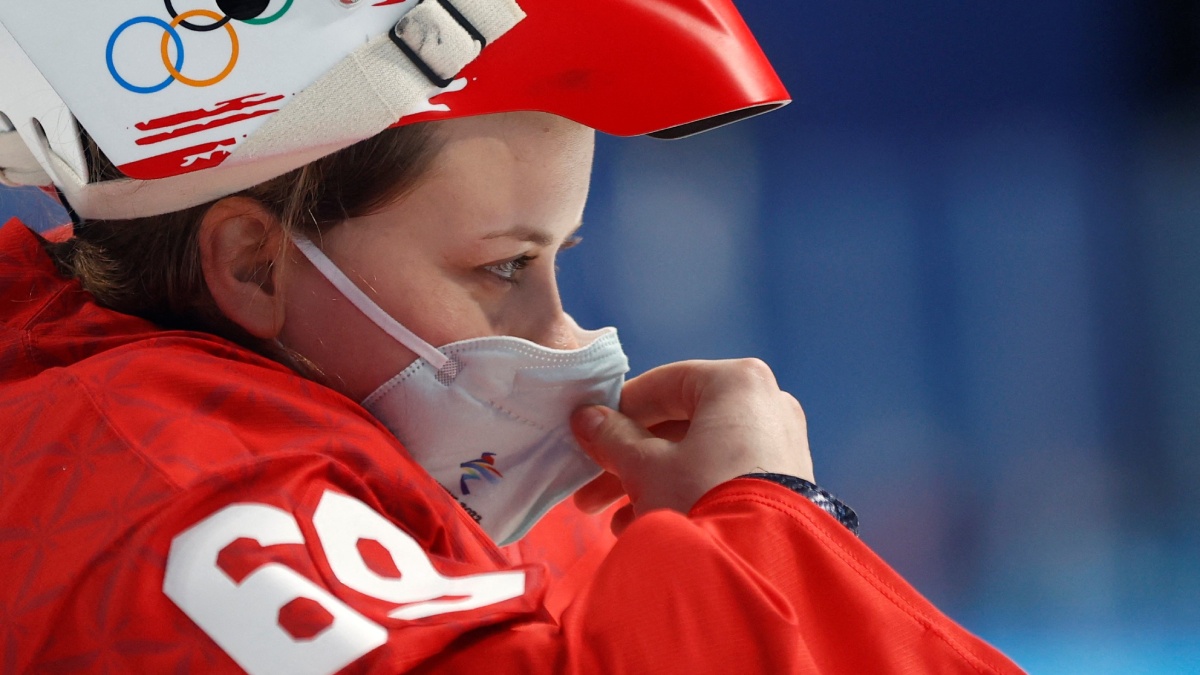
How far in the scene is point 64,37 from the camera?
0.64m

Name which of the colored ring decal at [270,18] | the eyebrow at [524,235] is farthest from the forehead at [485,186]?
the colored ring decal at [270,18]

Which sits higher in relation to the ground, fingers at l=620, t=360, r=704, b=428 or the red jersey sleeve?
the red jersey sleeve

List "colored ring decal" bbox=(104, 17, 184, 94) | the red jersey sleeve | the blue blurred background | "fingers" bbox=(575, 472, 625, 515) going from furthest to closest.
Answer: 1. the blue blurred background
2. "fingers" bbox=(575, 472, 625, 515)
3. "colored ring decal" bbox=(104, 17, 184, 94)
4. the red jersey sleeve

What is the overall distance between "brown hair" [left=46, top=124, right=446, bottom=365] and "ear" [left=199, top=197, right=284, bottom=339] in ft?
0.03

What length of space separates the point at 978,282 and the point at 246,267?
1.26 metres

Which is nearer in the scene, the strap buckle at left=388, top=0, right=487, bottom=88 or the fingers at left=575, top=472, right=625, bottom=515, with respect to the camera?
the strap buckle at left=388, top=0, right=487, bottom=88

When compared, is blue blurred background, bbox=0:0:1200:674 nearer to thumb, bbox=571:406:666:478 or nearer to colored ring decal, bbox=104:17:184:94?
thumb, bbox=571:406:666:478

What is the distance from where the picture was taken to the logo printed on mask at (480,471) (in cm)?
83

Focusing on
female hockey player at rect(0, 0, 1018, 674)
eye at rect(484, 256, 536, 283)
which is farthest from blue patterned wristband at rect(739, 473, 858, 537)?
eye at rect(484, 256, 536, 283)

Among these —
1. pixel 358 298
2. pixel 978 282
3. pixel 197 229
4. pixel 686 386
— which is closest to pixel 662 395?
pixel 686 386

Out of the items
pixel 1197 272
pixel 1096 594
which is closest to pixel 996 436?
pixel 1096 594

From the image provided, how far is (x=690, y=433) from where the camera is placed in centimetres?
75

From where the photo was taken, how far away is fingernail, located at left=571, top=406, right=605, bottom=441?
→ 2.72 ft

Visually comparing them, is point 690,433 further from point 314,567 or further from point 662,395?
point 314,567
